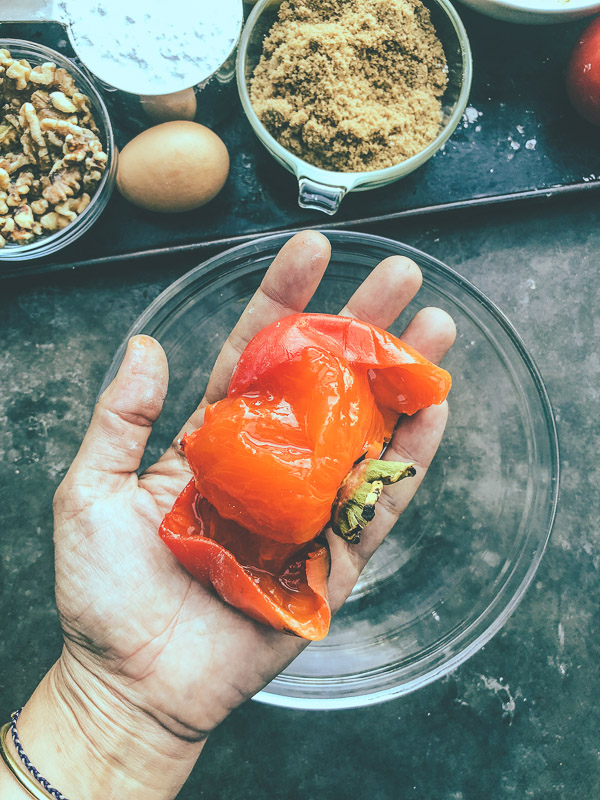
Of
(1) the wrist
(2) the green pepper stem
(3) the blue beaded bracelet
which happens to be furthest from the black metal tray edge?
(3) the blue beaded bracelet

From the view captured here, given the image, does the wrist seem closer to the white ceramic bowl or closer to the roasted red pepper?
the roasted red pepper

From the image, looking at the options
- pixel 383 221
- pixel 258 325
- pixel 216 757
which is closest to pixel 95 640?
pixel 216 757

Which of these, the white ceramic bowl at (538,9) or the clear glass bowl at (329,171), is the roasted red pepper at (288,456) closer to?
the clear glass bowl at (329,171)

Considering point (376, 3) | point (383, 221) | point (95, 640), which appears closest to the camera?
point (95, 640)

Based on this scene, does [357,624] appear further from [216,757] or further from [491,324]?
[491,324]

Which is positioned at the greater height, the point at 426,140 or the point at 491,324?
the point at 426,140

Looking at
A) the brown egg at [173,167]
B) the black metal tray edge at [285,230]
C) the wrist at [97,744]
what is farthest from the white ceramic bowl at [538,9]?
the wrist at [97,744]
